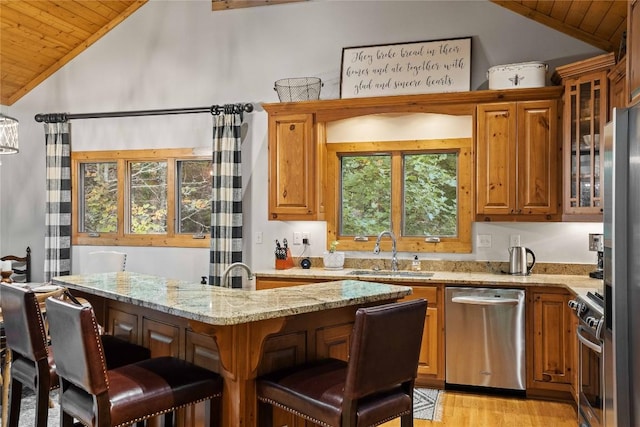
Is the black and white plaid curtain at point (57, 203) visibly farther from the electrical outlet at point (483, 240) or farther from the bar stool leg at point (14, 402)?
the electrical outlet at point (483, 240)

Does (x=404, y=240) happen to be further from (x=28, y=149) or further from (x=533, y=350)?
(x=28, y=149)

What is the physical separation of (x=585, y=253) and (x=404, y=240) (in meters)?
1.53

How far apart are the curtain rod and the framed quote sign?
1.07 m

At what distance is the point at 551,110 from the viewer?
163 inches

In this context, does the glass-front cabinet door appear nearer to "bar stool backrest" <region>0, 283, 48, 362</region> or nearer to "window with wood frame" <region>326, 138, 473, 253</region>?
"window with wood frame" <region>326, 138, 473, 253</region>

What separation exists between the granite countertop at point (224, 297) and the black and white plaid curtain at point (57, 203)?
321 centimetres

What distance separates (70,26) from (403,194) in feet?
13.0

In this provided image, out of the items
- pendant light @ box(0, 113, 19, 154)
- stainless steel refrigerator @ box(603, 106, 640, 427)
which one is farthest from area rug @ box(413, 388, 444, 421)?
pendant light @ box(0, 113, 19, 154)

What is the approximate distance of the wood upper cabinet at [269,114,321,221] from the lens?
4750mm

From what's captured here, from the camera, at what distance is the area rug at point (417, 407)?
11.1ft

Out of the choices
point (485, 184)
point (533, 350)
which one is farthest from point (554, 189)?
point (533, 350)

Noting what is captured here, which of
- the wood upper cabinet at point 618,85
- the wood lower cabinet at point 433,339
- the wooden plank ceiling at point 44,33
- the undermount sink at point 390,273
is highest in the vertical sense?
the wooden plank ceiling at point 44,33

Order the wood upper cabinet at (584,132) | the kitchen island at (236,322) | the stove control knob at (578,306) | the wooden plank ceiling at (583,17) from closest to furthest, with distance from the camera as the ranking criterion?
the kitchen island at (236,322) → the stove control knob at (578,306) → the wood upper cabinet at (584,132) → the wooden plank ceiling at (583,17)

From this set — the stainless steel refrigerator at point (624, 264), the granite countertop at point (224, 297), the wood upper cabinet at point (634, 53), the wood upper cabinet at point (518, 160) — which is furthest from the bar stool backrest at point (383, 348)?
the wood upper cabinet at point (518, 160)
